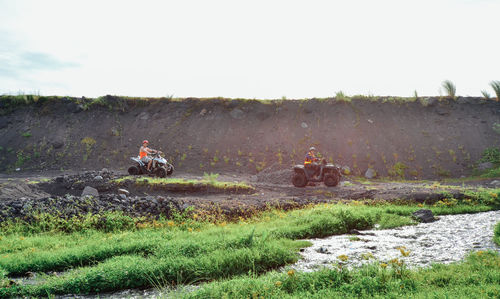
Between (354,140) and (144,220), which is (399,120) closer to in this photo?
(354,140)

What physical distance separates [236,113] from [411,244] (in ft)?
69.2

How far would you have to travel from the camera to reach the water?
6.38m

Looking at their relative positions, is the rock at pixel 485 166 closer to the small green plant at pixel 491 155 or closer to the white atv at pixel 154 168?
the small green plant at pixel 491 155

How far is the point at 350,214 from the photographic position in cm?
958

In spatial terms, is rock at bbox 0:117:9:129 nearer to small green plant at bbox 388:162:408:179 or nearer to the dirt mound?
the dirt mound

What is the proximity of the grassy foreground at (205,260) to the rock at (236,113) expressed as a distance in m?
17.8

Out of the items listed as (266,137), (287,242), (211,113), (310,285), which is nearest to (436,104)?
(266,137)

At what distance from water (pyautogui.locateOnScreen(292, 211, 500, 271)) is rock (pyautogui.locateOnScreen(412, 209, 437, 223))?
0.24 metres

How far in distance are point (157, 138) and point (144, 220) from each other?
57.3ft

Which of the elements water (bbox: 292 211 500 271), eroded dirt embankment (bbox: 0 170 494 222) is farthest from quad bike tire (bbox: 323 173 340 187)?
water (bbox: 292 211 500 271)

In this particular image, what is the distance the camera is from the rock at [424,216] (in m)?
9.80

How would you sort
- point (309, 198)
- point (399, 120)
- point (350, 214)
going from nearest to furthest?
1. point (350, 214)
2. point (309, 198)
3. point (399, 120)

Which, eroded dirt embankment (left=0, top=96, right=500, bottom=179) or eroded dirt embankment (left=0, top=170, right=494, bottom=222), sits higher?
eroded dirt embankment (left=0, top=96, right=500, bottom=179)

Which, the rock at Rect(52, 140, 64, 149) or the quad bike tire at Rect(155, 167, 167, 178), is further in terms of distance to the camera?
the rock at Rect(52, 140, 64, 149)
